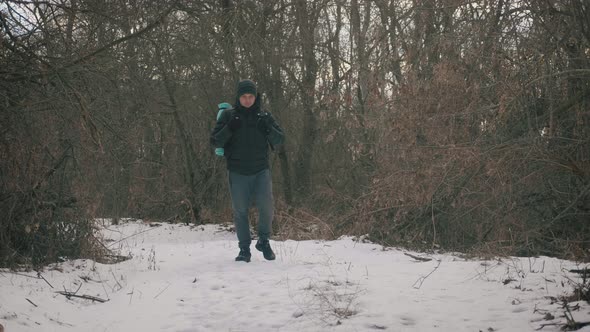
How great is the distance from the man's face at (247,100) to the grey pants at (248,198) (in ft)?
2.65

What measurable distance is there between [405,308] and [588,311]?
1361mm

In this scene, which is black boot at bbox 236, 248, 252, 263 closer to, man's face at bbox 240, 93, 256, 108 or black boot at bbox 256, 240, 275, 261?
black boot at bbox 256, 240, 275, 261

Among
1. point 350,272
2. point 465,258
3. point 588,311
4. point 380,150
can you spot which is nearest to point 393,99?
point 380,150

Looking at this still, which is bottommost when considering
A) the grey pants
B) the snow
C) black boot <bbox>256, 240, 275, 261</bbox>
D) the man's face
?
the snow

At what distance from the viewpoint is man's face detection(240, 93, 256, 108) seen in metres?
7.02

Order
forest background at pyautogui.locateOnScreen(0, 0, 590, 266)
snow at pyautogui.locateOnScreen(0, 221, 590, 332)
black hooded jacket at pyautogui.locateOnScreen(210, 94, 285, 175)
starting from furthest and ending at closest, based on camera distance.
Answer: black hooded jacket at pyautogui.locateOnScreen(210, 94, 285, 175) < forest background at pyautogui.locateOnScreen(0, 0, 590, 266) < snow at pyautogui.locateOnScreen(0, 221, 590, 332)

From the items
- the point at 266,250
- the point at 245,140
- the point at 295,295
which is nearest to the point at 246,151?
the point at 245,140

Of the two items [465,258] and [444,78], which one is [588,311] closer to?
[465,258]

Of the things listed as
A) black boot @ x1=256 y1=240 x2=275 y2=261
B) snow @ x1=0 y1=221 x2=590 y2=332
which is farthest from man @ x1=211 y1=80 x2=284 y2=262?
snow @ x1=0 y1=221 x2=590 y2=332

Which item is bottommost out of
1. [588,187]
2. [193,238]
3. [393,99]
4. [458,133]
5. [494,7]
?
[193,238]

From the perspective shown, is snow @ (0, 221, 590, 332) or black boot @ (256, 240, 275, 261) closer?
snow @ (0, 221, 590, 332)

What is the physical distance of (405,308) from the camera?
15.6 feet

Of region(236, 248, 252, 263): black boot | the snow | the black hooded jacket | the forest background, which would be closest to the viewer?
the snow

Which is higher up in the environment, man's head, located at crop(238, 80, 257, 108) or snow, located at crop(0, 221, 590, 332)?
man's head, located at crop(238, 80, 257, 108)
